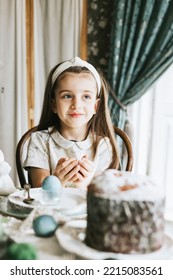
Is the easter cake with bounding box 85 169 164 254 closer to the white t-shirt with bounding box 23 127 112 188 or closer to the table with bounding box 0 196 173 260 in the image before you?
the table with bounding box 0 196 173 260

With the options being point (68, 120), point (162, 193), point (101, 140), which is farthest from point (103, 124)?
point (162, 193)

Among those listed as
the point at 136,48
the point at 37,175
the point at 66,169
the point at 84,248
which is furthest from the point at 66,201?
the point at 136,48

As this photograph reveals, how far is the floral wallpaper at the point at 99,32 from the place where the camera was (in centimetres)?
263

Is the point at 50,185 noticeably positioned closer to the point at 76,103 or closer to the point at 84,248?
the point at 84,248

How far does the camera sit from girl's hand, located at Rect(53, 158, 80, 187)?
3.34ft

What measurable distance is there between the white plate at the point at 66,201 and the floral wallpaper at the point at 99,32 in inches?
73.4

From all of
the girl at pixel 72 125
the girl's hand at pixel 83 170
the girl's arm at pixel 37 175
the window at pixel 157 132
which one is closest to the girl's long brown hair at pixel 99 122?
the girl at pixel 72 125

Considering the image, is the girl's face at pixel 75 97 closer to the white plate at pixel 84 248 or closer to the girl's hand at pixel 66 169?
the girl's hand at pixel 66 169

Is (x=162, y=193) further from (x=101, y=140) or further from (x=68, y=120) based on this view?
(x=101, y=140)

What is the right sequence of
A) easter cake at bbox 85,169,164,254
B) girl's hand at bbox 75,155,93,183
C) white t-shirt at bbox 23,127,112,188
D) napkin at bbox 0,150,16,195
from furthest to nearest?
white t-shirt at bbox 23,127,112,188 < girl's hand at bbox 75,155,93,183 < napkin at bbox 0,150,16,195 < easter cake at bbox 85,169,164,254

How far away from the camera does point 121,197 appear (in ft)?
Answer: 1.74

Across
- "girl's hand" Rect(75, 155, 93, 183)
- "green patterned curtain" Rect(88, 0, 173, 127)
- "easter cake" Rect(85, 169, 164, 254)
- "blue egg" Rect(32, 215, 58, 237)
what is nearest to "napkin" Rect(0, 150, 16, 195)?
"girl's hand" Rect(75, 155, 93, 183)

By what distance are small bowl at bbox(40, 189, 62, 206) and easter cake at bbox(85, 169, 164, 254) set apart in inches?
10.2
